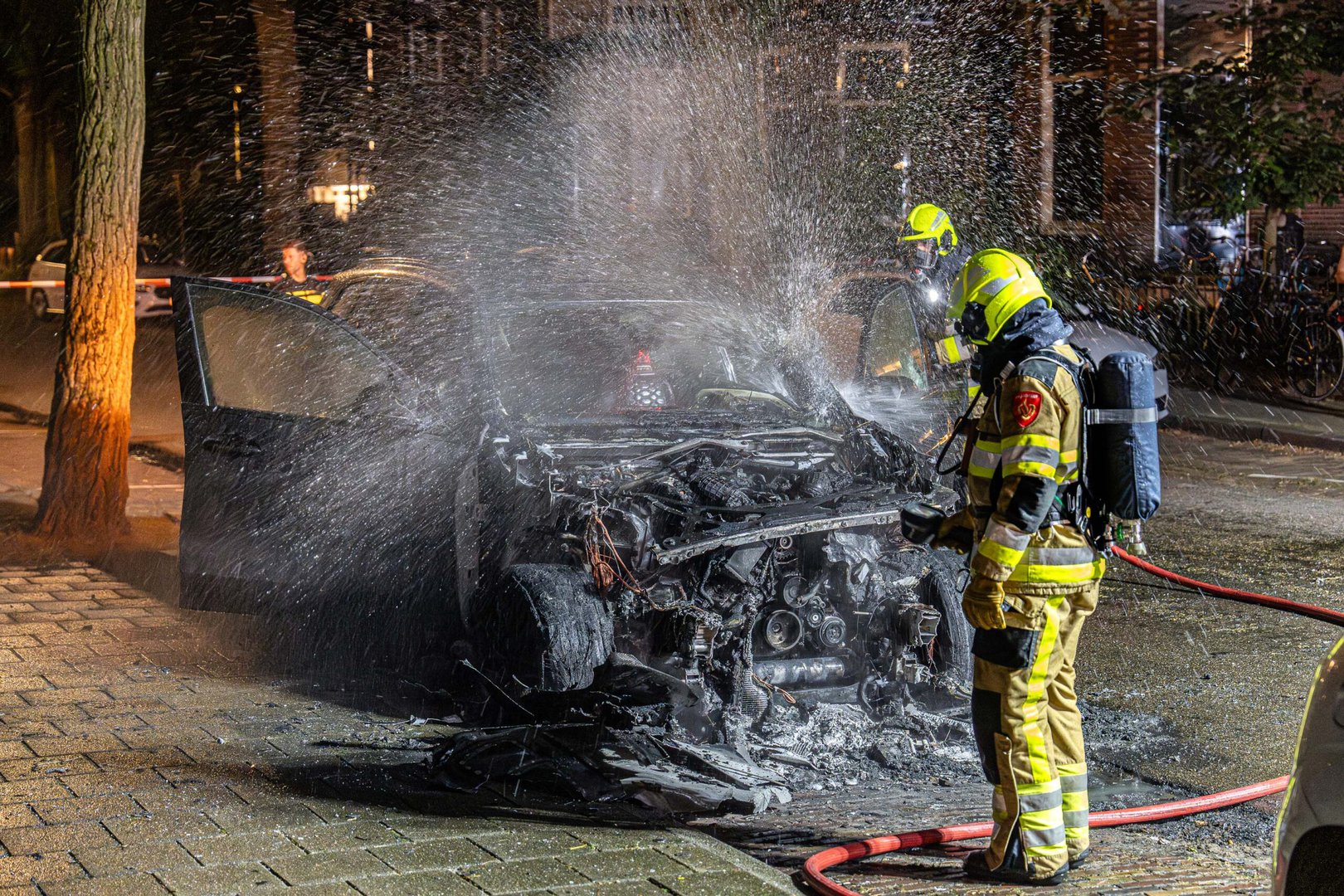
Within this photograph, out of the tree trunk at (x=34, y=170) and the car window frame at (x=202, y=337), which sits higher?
the tree trunk at (x=34, y=170)

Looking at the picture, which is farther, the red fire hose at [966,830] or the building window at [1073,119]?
the building window at [1073,119]

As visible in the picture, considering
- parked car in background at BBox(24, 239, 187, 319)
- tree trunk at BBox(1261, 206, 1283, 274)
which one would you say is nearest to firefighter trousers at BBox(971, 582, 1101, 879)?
tree trunk at BBox(1261, 206, 1283, 274)

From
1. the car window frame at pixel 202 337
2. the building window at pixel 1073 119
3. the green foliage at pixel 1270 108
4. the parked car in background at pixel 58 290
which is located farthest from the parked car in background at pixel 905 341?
the parked car in background at pixel 58 290

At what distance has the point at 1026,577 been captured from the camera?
4367 millimetres

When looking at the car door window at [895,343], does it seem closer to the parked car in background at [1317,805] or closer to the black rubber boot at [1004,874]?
the black rubber boot at [1004,874]

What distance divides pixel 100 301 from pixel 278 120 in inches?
965

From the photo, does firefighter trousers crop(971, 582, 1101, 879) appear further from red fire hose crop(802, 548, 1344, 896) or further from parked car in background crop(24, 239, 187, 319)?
parked car in background crop(24, 239, 187, 319)

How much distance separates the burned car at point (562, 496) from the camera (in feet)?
18.0

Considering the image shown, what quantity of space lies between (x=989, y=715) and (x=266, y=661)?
364 cm

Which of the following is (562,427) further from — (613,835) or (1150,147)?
(1150,147)

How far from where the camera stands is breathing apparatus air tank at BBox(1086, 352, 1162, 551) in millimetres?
4324

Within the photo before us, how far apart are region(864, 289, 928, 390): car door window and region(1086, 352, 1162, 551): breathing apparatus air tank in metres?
4.56

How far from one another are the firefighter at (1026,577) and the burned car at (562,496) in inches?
45.4

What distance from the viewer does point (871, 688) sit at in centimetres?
575
